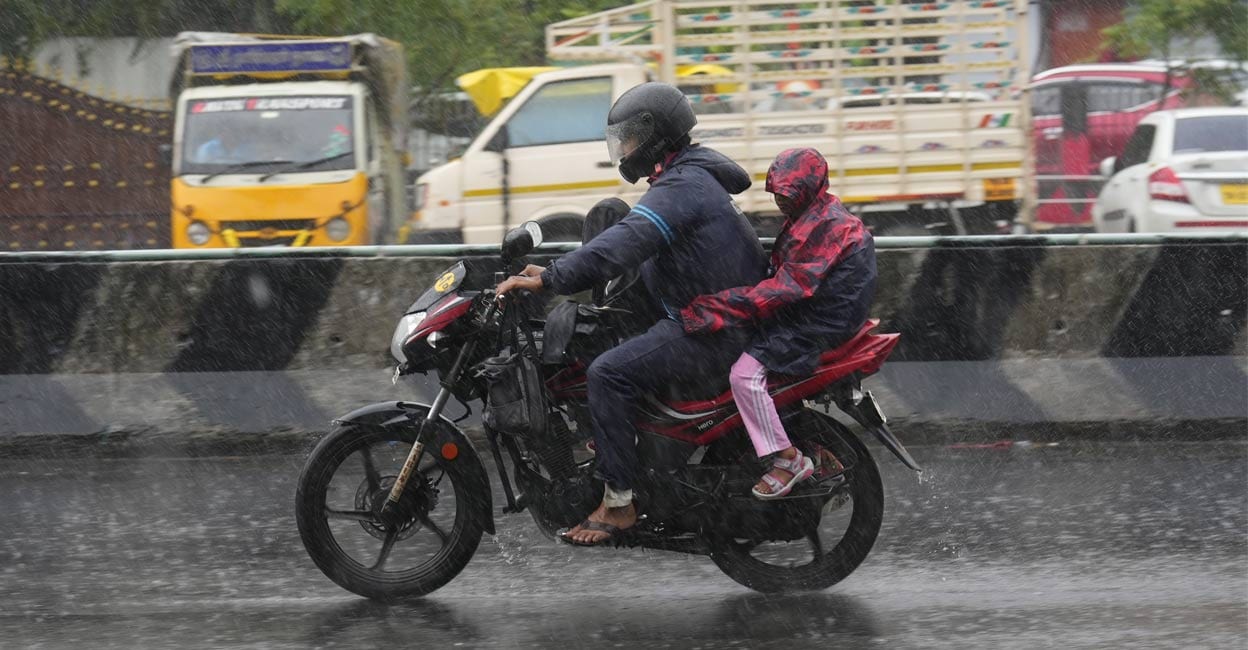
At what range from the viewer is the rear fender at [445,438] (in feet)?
16.5

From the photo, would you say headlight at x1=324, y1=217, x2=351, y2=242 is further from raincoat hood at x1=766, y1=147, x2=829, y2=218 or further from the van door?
raincoat hood at x1=766, y1=147, x2=829, y2=218

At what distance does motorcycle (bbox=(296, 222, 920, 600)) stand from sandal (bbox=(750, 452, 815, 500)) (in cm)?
6

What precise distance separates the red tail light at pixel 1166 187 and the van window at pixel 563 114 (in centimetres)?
556

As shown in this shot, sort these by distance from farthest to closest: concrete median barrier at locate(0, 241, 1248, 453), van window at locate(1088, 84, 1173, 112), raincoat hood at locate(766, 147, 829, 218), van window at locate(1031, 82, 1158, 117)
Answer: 1. van window at locate(1088, 84, 1173, 112)
2. van window at locate(1031, 82, 1158, 117)
3. concrete median barrier at locate(0, 241, 1248, 453)
4. raincoat hood at locate(766, 147, 829, 218)

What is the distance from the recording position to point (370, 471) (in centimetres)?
508

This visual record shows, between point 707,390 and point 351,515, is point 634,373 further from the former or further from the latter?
point 351,515

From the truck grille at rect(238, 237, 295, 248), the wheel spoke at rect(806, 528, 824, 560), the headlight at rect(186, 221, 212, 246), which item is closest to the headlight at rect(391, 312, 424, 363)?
the wheel spoke at rect(806, 528, 824, 560)

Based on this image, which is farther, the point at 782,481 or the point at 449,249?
the point at 449,249

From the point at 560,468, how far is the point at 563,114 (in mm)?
9981

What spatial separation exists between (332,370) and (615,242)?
348 centimetres

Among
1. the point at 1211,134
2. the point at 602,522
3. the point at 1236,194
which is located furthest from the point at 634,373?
the point at 1211,134

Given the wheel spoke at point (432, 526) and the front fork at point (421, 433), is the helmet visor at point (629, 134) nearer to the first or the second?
the front fork at point (421, 433)

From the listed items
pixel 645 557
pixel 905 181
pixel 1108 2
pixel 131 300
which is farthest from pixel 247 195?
pixel 1108 2

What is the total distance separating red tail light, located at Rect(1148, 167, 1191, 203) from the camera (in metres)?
15.3
